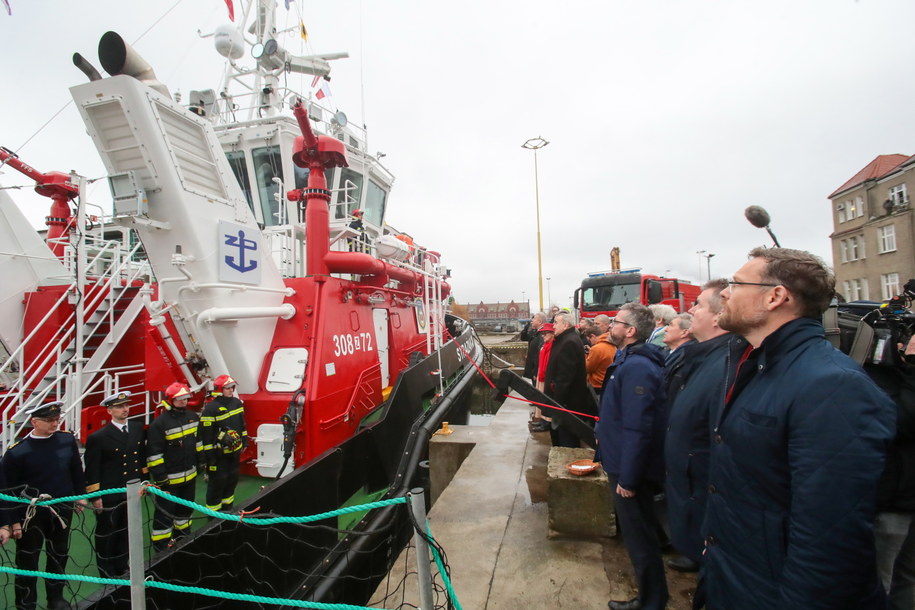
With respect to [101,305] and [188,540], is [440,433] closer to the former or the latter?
[188,540]

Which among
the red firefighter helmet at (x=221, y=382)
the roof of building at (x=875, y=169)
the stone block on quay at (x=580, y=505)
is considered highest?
the roof of building at (x=875, y=169)

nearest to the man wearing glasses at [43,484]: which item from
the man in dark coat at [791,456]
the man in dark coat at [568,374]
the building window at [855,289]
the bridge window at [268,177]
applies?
the man in dark coat at [791,456]

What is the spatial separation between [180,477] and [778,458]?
367 centimetres

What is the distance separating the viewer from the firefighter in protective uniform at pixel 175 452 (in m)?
3.17

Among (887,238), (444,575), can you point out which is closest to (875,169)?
(887,238)

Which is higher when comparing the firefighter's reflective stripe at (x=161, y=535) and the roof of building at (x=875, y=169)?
the roof of building at (x=875, y=169)

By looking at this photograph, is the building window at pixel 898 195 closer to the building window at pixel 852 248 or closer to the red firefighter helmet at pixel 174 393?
the building window at pixel 852 248

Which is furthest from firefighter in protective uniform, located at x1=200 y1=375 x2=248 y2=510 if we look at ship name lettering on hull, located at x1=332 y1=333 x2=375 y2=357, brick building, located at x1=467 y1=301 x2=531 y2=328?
brick building, located at x1=467 y1=301 x2=531 y2=328

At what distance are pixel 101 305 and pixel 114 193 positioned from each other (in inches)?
78.3

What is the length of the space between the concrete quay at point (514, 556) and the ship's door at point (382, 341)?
1.85 m

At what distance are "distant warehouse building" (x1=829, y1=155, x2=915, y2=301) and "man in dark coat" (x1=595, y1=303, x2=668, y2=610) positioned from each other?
28520mm

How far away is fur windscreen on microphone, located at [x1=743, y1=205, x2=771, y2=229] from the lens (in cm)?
271

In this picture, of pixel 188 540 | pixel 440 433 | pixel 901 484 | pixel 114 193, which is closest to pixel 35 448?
pixel 188 540

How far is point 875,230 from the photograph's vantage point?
80.0 ft
